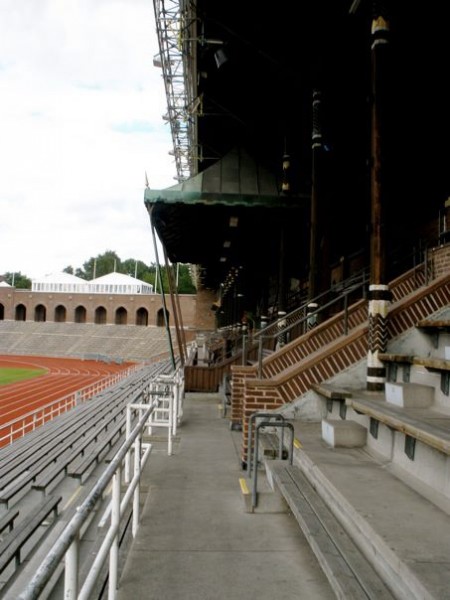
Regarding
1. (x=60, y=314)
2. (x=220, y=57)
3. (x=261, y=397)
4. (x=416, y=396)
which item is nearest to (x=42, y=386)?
(x=220, y=57)

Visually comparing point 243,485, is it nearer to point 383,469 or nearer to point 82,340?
point 383,469

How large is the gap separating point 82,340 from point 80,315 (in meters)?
10.8

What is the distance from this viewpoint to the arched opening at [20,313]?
255 feet

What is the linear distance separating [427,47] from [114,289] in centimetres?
7407

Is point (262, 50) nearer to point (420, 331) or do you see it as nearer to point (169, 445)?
point (420, 331)

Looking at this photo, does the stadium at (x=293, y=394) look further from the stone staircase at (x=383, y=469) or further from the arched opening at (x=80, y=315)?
the arched opening at (x=80, y=315)

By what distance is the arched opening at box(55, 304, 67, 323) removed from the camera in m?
76.8

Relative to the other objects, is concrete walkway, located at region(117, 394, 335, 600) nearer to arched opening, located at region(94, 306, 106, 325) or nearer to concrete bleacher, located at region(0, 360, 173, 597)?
concrete bleacher, located at region(0, 360, 173, 597)

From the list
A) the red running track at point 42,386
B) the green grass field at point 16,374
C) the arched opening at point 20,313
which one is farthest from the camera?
the arched opening at point 20,313

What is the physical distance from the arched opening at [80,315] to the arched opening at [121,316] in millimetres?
5825

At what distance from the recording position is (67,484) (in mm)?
7727

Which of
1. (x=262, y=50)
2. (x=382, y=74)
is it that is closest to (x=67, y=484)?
(x=382, y=74)

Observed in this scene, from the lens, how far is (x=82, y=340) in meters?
66.8

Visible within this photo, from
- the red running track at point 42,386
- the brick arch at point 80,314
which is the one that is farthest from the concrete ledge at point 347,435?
the brick arch at point 80,314
